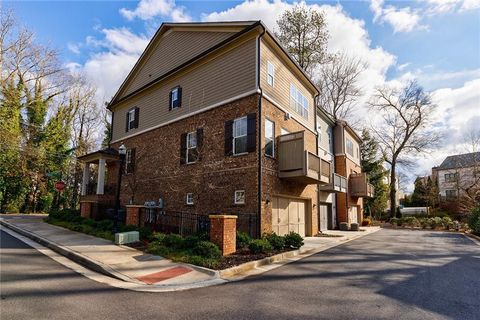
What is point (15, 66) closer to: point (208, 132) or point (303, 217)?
point (208, 132)

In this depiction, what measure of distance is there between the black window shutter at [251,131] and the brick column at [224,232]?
3.66 metres

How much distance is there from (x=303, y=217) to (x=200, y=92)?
852 cm

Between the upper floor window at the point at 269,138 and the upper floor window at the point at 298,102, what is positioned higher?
the upper floor window at the point at 298,102

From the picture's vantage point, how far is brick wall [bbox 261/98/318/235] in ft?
39.2

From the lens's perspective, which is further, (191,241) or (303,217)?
(303,217)

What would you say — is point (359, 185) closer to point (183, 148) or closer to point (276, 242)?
point (183, 148)

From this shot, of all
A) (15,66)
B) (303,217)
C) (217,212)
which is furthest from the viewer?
(15,66)

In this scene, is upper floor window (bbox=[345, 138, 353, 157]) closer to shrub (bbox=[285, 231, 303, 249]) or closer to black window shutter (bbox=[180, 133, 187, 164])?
black window shutter (bbox=[180, 133, 187, 164])

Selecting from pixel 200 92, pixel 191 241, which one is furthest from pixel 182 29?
pixel 191 241

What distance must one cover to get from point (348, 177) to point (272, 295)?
20777 millimetres

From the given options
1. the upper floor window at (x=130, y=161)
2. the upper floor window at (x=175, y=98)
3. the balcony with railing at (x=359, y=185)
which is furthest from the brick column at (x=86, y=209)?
the balcony with railing at (x=359, y=185)

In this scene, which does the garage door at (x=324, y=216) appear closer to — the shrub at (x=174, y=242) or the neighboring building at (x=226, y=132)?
the neighboring building at (x=226, y=132)

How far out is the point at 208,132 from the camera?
46.2 ft

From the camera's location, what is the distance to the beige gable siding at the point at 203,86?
12.8 metres
